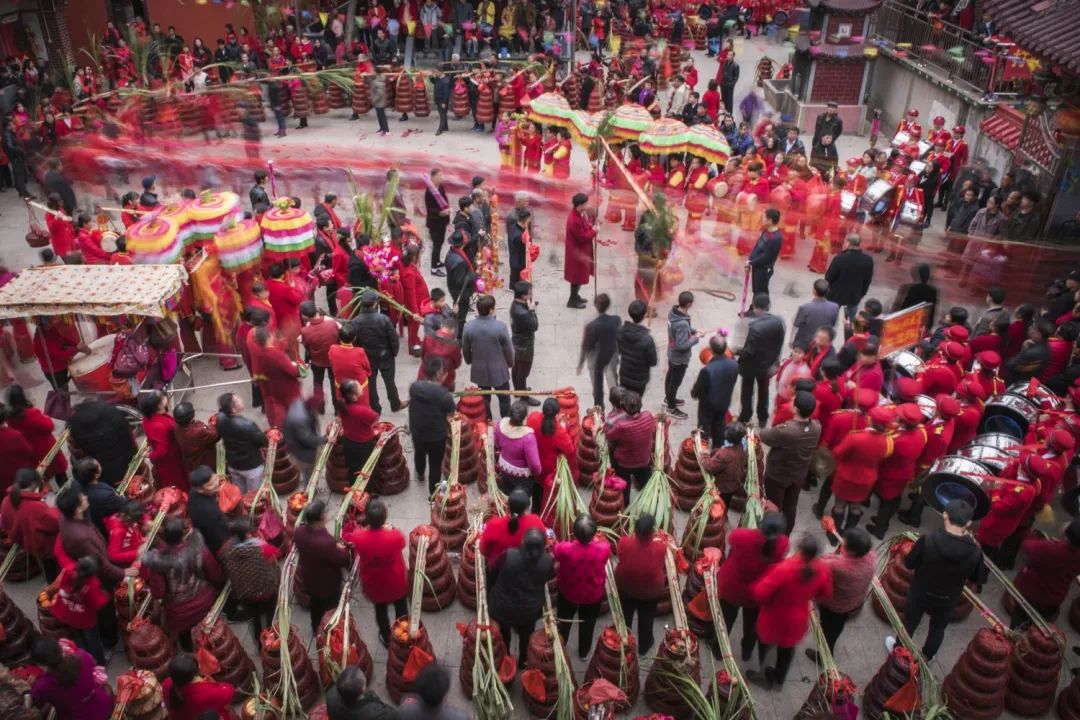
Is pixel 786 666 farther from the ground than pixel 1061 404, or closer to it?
closer to it

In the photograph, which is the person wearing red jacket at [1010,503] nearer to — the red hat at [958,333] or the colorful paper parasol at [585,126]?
the red hat at [958,333]

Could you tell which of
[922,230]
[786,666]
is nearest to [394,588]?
[786,666]

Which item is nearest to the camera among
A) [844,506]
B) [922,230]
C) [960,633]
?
[960,633]

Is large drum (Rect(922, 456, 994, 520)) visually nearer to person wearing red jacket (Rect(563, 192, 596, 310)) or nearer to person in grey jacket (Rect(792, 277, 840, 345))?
person in grey jacket (Rect(792, 277, 840, 345))

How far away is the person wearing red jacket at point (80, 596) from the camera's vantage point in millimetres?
5156

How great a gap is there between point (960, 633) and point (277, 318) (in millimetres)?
6798

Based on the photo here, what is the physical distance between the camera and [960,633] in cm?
616

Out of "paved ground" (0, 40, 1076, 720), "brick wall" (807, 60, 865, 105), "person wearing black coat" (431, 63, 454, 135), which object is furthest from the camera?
"brick wall" (807, 60, 865, 105)

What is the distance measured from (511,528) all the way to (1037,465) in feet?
12.8

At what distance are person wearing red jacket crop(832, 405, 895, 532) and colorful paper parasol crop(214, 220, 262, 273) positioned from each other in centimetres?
626

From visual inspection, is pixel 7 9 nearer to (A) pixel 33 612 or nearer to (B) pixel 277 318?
(B) pixel 277 318

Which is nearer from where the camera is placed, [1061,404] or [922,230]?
[1061,404]

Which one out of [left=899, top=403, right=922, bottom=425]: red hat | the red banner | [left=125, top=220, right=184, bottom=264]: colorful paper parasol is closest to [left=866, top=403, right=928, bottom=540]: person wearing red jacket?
[left=899, top=403, right=922, bottom=425]: red hat

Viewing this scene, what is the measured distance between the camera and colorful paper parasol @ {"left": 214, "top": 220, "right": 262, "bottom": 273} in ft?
29.0
